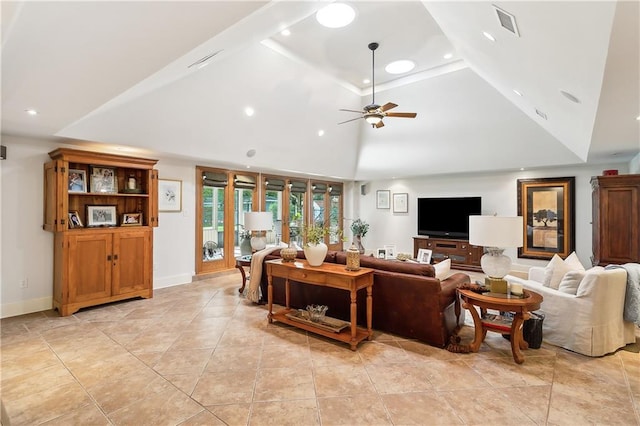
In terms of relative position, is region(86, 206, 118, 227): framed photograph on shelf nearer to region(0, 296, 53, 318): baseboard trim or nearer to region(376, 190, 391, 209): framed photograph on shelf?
region(0, 296, 53, 318): baseboard trim

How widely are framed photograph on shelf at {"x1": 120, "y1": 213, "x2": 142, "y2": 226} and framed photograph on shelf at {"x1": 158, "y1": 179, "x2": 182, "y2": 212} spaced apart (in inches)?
21.5

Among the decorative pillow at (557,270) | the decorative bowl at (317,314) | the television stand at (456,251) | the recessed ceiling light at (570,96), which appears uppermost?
the recessed ceiling light at (570,96)

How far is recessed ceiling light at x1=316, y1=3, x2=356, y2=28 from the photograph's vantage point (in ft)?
11.3

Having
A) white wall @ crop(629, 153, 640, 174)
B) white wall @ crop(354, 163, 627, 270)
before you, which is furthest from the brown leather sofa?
white wall @ crop(354, 163, 627, 270)

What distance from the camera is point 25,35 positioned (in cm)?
182

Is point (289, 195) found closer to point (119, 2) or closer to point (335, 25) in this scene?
point (335, 25)

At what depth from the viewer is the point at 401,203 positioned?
344 inches

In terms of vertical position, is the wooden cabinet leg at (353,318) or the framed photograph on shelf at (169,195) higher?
the framed photograph on shelf at (169,195)

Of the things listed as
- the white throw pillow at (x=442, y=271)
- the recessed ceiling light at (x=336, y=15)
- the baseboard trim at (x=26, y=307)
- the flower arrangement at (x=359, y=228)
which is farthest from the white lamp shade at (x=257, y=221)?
the flower arrangement at (x=359, y=228)

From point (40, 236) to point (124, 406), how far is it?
3377mm

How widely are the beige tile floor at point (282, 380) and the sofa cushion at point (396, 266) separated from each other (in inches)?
29.3

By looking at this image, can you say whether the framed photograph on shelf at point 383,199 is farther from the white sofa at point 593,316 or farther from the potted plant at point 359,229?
the white sofa at point 593,316

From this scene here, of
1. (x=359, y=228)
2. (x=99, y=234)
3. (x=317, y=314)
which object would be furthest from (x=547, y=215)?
(x=99, y=234)

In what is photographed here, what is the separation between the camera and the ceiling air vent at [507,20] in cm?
206
